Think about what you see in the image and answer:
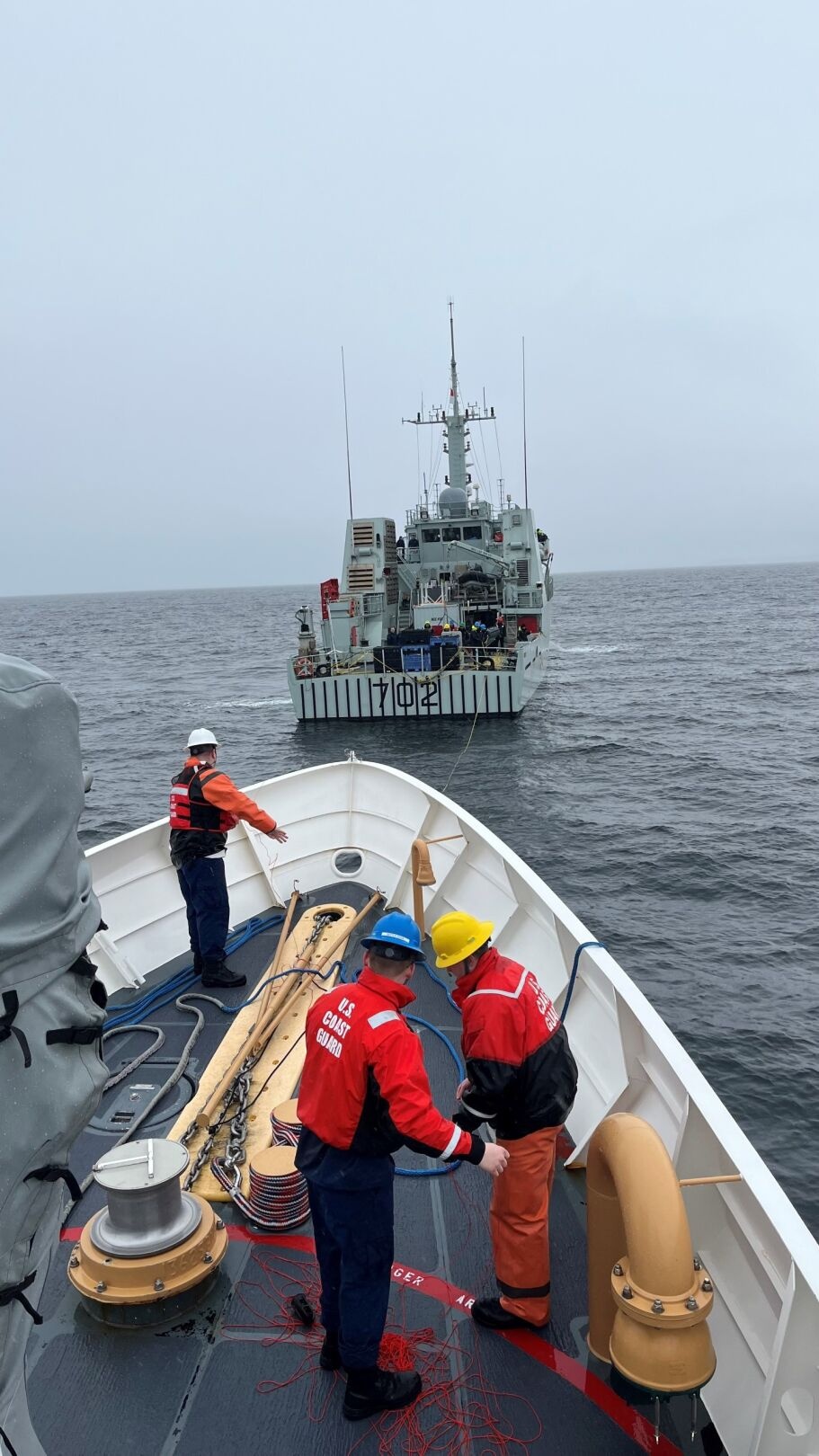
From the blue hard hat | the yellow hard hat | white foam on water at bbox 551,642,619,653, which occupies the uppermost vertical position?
the blue hard hat

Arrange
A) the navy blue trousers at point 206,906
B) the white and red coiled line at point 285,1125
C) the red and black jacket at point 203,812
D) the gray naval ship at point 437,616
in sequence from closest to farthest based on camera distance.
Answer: the white and red coiled line at point 285,1125 → the red and black jacket at point 203,812 → the navy blue trousers at point 206,906 → the gray naval ship at point 437,616

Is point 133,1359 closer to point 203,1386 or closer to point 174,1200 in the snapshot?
point 203,1386

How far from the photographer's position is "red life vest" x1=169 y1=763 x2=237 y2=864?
518 centimetres

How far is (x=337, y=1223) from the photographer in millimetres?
2588

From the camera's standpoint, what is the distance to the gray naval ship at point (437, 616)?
2650cm

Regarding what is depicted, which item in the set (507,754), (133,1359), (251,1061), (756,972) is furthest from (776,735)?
(133,1359)

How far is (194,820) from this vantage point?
17.1 feet

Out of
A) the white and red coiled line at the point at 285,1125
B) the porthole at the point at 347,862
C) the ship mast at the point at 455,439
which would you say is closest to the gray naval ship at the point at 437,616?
the ship mast at the point at 455,439

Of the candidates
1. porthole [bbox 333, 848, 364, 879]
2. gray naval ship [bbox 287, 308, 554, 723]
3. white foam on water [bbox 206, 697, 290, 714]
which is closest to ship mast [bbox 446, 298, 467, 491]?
gray naval ship [bbox 287, 308, 554, 723]

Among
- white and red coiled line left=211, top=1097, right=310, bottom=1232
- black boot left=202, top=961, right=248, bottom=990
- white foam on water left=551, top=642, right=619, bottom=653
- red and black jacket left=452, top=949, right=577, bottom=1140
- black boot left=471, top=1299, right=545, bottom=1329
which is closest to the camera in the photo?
red and black jacket left=452, top=949, right=577, bottom=1140

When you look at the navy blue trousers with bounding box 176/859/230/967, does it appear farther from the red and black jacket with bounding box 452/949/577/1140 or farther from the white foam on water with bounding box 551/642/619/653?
the white foam on water with bounding box 551/642/619/653

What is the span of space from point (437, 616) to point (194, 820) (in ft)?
81.9

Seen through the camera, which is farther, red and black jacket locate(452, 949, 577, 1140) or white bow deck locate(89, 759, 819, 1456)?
red and black jacket locate(452, 949, 577, 1140)

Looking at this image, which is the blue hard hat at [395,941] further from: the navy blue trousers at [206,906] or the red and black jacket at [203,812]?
the navy blue trousers at [206,906]
